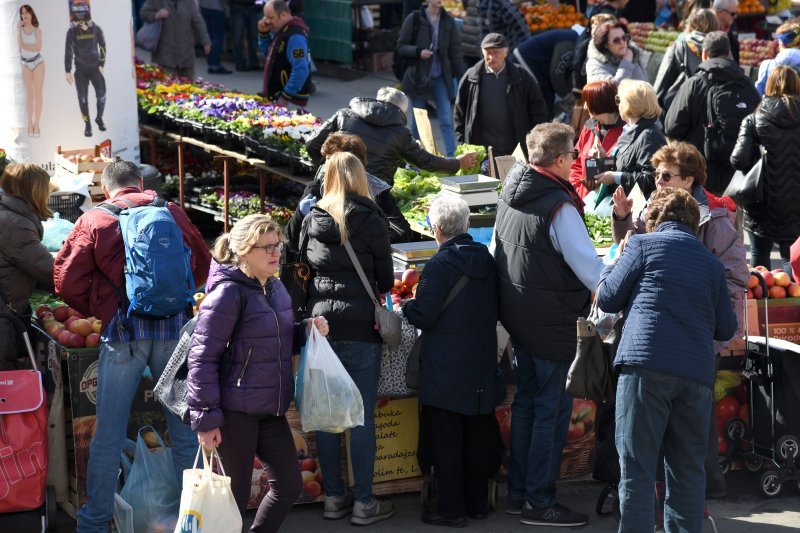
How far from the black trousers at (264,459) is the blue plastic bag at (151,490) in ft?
2.18

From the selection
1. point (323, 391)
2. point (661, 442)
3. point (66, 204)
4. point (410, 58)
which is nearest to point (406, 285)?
point (323, 391)

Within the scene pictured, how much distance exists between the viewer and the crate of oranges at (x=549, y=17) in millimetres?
15758

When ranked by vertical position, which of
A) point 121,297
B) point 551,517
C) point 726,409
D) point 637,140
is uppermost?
point 637,140

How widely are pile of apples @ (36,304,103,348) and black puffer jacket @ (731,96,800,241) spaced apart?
180 inches

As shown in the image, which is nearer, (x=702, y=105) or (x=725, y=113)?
(x=725, y=113)

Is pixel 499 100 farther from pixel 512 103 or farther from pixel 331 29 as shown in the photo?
pixel 331 29

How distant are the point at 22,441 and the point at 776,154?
523 cm

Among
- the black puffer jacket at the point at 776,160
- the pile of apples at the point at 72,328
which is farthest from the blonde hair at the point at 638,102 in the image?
the pile of apples at the point at 72,328

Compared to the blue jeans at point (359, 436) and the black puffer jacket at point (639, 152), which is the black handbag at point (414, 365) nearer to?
the blue jeans at point (359, 436)

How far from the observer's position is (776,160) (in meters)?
8.30

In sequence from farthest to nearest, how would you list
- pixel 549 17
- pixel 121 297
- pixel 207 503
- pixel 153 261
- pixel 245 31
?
pixel 245 31 → pixel 549 17 → pixel 121 297 → pixel 153 261 → pixel 207 503

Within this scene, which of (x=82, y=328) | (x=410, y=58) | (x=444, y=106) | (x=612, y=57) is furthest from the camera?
(x=444, y=106)

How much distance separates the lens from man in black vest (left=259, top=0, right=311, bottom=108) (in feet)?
37.6

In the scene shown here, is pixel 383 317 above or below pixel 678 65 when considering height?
below
